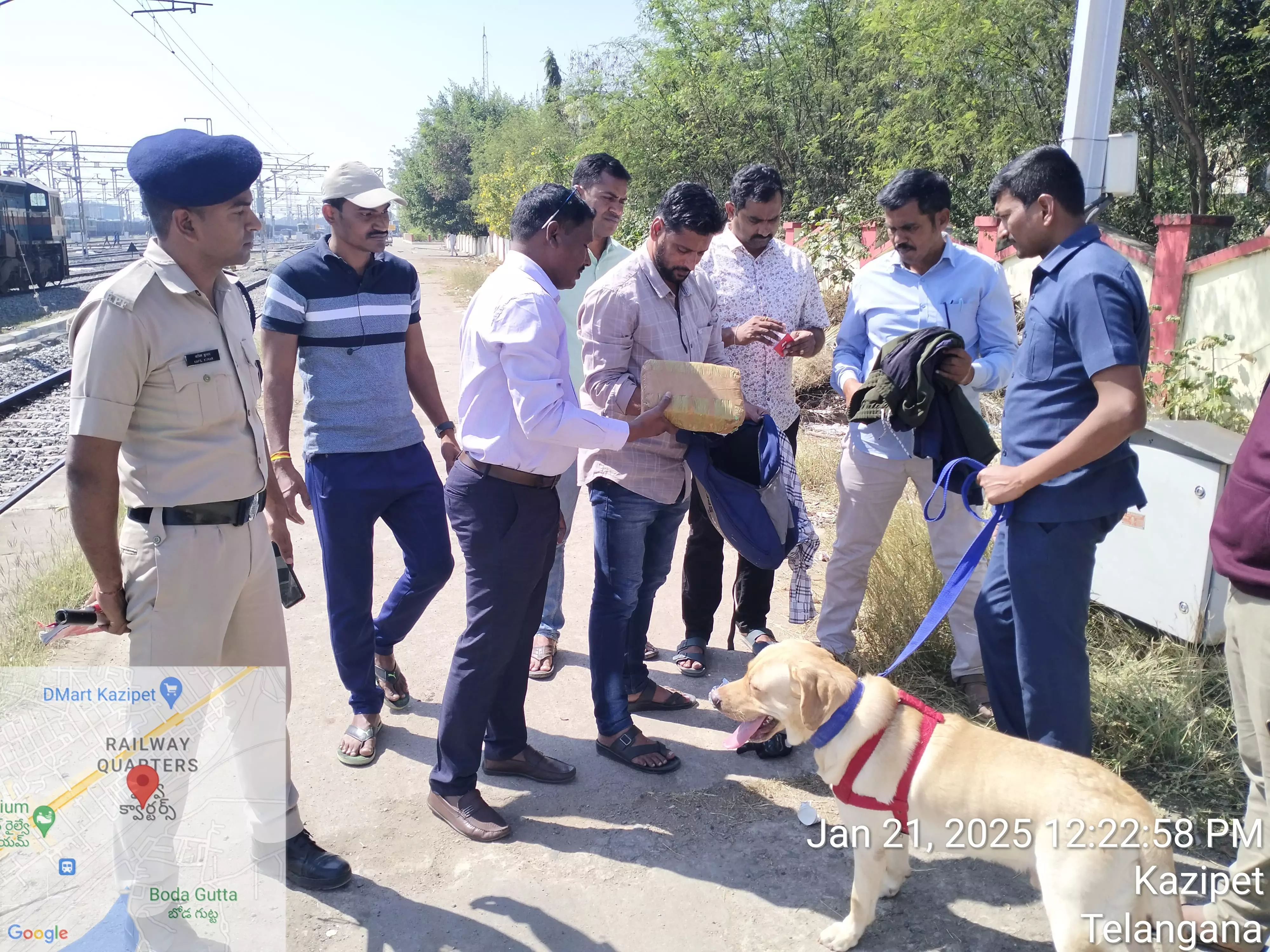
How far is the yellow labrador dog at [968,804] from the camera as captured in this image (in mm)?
2189

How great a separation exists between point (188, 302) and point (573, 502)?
2419 millimetres

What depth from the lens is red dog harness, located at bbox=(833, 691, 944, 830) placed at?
2.50m

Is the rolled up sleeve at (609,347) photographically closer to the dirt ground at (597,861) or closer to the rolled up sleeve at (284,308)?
the rolled up sleeve at (284,308)

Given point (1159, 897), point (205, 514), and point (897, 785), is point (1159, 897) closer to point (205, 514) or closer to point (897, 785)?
point (897, 785)

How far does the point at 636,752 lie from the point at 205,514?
1908 millimetres

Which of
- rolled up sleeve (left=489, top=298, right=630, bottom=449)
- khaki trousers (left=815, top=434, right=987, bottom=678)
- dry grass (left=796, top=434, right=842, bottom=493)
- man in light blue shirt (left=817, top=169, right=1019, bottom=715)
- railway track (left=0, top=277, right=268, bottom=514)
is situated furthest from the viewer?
railway track (left=0, top=277, right=268, bottom=514)

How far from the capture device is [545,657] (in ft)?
14.5

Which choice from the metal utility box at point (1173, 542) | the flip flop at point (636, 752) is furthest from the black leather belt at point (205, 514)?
the metal utility box at point (1173, 542)

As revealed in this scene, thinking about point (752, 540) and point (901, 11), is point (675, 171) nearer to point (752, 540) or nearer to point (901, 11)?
point (901, 11)

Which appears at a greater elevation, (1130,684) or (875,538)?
(875,538)

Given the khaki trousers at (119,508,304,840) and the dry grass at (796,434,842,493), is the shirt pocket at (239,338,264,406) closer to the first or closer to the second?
the khaki trousers at (119,508,304,840)

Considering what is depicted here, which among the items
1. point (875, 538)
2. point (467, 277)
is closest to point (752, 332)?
point (875, 538)

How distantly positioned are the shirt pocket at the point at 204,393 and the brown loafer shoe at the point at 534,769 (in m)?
1.76

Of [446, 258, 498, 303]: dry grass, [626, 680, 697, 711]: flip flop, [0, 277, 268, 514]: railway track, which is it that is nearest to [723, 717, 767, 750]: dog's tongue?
[626, 680, 697, 711]: flip flop
